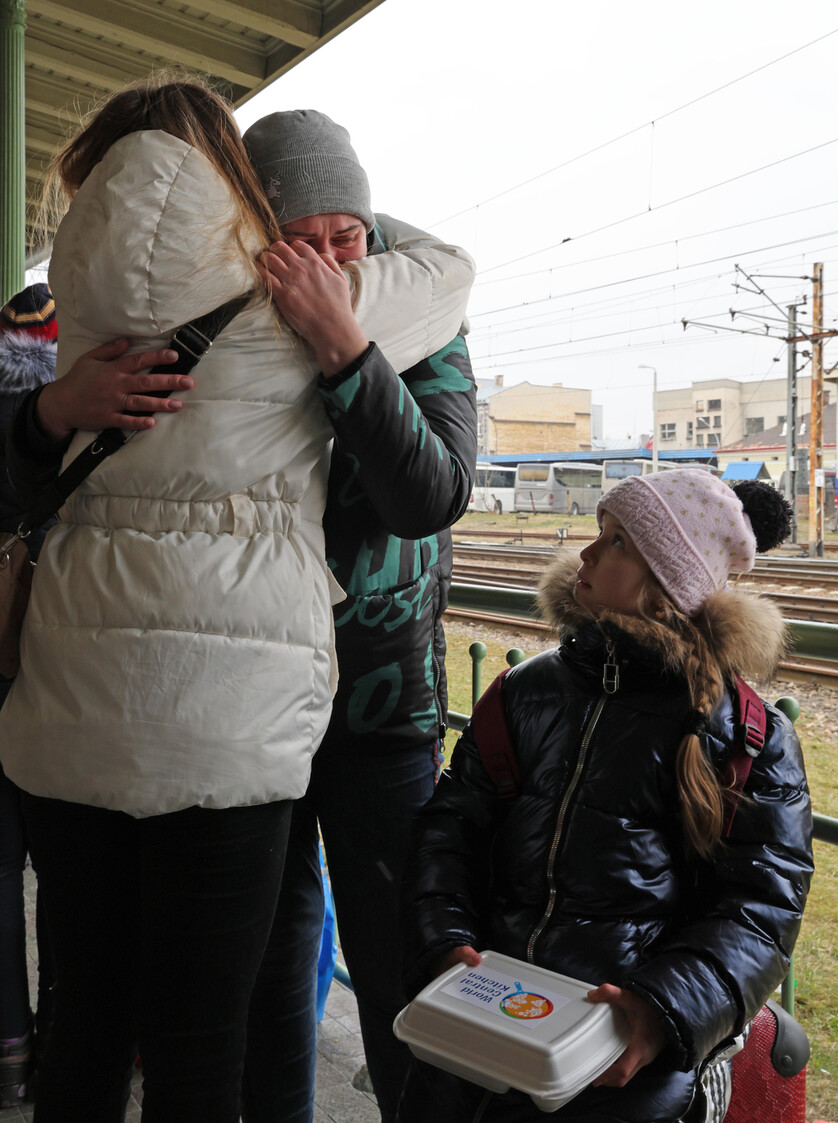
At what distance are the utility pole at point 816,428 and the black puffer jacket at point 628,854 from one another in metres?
5.56

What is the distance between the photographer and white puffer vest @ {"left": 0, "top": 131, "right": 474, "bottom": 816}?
2.79 feet

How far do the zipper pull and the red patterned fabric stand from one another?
45cm

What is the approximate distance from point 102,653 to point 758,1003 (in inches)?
30.9

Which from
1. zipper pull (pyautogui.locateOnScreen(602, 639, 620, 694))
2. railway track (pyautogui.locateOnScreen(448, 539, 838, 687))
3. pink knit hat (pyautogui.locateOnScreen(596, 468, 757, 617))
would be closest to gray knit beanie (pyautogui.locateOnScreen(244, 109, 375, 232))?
pink knit hat (pyautogui.locateOnScreen(596, 468, 757, 617))

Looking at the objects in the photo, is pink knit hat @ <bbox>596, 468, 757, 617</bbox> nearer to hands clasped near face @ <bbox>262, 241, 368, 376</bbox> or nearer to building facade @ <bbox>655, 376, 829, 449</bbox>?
hands clasped near face @ <bbox>262, 241, 368, 376</bbox>

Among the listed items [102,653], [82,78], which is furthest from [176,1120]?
[82,78]

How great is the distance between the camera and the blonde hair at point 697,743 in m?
1.03

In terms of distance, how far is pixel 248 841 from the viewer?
89 centimetres

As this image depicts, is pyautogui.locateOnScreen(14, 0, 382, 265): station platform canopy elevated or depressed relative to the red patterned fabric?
elevated

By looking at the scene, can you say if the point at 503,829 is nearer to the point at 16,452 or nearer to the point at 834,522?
the point at 16,452

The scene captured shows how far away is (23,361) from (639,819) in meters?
1.27

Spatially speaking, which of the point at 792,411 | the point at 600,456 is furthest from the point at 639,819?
the point at 600,456

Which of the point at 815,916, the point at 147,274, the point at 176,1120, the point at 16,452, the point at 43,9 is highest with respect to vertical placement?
the point at 43,9

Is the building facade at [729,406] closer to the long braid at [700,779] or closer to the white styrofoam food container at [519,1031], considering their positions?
the long braid at [700,779]
